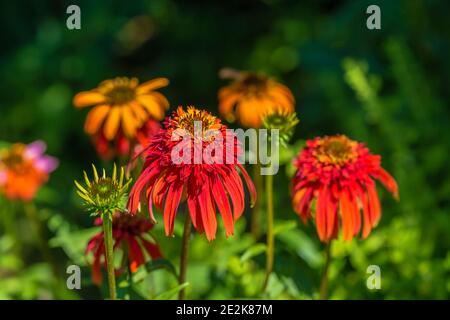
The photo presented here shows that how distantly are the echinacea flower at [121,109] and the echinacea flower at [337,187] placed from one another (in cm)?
42

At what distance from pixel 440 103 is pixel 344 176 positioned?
49.1 inches

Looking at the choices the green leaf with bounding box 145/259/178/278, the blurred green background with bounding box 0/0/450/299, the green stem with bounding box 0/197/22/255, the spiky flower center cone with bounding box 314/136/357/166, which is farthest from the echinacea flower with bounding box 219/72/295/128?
the green stem with bounding box 0/197/22/255

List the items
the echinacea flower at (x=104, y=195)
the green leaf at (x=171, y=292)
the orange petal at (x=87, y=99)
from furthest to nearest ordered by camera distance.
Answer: the orange petal at (x=87, y=99), the green leaf at (x=171, y=292), the echinacea flower at (x=104, y=195)

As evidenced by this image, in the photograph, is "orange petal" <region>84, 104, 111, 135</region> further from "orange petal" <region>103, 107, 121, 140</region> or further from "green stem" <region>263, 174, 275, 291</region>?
"green stem" <region>263, 174, 275, 291</region>

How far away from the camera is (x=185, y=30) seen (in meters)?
3.25

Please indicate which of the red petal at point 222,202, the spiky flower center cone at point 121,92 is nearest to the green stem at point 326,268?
the red petal at point 222,202

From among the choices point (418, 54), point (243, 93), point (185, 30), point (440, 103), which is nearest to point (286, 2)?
point (185, 30)

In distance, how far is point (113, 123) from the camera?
5.16ft

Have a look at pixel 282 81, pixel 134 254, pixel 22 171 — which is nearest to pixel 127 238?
pixel 134 254

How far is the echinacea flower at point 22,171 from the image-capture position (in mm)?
1882

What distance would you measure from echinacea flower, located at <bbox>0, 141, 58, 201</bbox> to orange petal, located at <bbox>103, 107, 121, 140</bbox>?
417 millimetres

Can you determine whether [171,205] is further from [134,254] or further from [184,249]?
[134,254]

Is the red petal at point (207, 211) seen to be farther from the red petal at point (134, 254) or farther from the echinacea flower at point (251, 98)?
the echinacea flower at point (251, 98)
